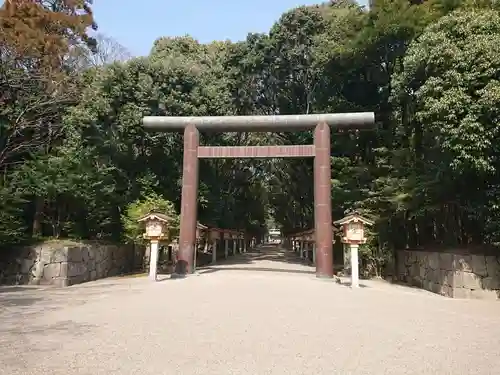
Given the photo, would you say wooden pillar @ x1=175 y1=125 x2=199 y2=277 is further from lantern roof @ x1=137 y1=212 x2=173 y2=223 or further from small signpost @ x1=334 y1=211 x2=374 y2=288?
small signpost @ x1=334 y1=211 x2=374 y2=288

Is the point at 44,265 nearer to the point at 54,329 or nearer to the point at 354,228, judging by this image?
the point at 54,329

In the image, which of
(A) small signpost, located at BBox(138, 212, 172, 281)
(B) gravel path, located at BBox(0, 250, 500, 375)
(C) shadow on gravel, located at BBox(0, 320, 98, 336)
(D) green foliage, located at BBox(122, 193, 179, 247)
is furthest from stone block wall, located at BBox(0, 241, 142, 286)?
(C) shadow on gravel, located at BBox(0, 320, 98, 336)

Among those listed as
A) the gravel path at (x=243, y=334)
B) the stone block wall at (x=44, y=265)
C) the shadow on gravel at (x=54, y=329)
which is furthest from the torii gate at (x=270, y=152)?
the shadow on gravel at (x=54, y=329)

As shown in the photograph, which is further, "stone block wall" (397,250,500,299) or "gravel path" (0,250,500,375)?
"stone block wall" (397,250,500,299)

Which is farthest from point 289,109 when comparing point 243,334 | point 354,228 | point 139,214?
point 243,334

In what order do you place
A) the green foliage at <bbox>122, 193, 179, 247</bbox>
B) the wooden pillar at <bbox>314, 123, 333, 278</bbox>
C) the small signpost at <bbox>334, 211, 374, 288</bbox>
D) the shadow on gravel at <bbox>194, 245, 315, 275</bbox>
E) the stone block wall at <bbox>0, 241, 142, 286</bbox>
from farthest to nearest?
the green foliage at <bbox>122, 193, 179, 247</bbox>, the shadow on gravel at <bbox>194, 245, 315, 275</bbox>, the wooden pillar at <bbox>314, 123, 333, 278</bbox>, the stone block wall at <bbox>0, 241, 142, 286</bbox>, the small signpost at <bbox>334, 211, 374, 288</bbox>

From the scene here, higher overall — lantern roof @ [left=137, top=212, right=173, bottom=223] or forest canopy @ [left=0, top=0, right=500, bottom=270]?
forest canopy @ [left=0, top=0, right=500, bottom=270]

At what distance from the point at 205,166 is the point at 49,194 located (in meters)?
8.80

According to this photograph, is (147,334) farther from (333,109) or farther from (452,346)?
(333,109)

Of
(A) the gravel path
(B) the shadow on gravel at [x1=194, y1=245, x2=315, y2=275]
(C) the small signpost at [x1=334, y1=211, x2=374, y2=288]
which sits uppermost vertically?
(C) the small signpost at [x1=334, y1=211, x2=374, y2=288]

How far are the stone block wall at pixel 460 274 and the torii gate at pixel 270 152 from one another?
11.1 ft

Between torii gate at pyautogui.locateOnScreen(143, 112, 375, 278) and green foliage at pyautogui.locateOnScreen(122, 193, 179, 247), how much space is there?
2.14m

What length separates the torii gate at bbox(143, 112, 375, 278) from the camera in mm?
13539

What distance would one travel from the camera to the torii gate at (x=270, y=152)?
13539 millimetres
